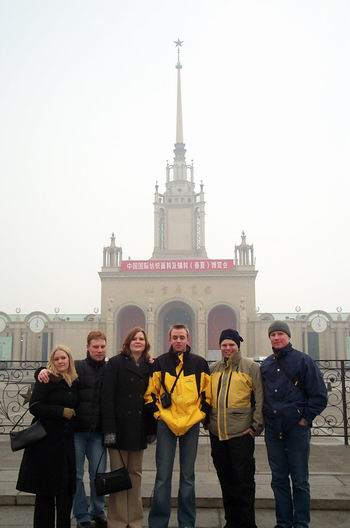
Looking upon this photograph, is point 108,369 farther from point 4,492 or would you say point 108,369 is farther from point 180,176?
point 180,176

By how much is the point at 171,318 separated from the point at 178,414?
1510 inches

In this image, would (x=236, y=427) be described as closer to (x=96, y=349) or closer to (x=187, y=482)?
(x=187, y=482)

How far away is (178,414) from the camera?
16.0ft

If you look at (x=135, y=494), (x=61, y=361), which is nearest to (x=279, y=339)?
(x=135, y=494)

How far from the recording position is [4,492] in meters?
5.61

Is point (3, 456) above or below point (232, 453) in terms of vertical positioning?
below

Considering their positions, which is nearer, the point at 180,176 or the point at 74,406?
the point at 74,406

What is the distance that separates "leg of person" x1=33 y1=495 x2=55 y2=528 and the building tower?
4399 centimetres

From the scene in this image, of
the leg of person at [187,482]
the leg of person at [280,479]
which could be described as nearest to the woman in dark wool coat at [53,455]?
the leg of person at [187,482]

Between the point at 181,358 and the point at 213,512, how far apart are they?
184cm

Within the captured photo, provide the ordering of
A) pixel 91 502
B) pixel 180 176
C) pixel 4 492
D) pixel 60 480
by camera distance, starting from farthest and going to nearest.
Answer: pixel 180 176 < pixel 4 492 < pixel 91 502 < pixel 60 480

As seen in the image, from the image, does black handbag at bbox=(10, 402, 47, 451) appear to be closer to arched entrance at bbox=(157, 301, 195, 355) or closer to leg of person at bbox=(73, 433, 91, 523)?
leg of person at bbox=(73, 433, 91, 523)

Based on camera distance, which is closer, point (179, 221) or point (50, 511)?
point (50, 511)

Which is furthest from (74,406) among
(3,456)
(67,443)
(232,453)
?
(3,456)
